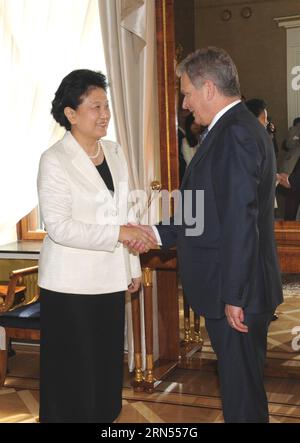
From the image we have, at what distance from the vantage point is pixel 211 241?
7.18 ft

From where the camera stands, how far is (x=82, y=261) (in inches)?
100

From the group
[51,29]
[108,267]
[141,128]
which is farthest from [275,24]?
[108,267]

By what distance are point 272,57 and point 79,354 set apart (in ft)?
6.72

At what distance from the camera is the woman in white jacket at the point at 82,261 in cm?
252

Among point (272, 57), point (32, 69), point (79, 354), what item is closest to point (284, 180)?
point (272, 57)

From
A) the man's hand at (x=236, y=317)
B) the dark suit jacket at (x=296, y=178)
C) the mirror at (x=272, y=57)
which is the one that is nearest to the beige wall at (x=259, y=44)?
the mirror at (x=272, y=57)

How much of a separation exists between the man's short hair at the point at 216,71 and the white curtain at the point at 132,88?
1.75 metres

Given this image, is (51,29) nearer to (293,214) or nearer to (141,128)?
(141,128)

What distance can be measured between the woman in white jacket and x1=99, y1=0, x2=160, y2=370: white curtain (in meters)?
1.23

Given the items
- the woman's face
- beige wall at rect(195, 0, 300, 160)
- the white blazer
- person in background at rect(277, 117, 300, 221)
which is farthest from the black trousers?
beige wall at rect(195, 0, 300, 160)

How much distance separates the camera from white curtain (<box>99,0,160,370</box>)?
12.9ft

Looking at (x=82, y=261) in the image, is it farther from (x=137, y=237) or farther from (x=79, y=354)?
(x=79, y=354)

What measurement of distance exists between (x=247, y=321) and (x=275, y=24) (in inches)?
83.1
